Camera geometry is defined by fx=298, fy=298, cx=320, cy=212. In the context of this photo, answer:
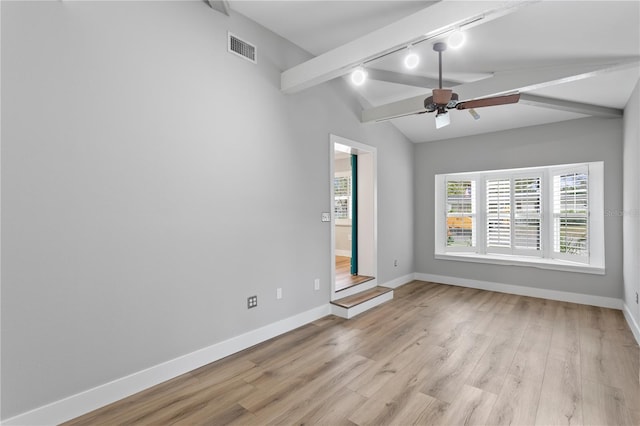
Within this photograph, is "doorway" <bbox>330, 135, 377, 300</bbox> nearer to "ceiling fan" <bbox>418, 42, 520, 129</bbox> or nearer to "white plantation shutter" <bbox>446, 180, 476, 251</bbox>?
"ceiling fan" <bbox>418, 42, 520, 129</bbox>

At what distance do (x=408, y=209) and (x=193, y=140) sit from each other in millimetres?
4446

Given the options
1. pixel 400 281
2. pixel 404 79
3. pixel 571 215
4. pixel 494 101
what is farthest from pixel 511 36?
pixel 400 281

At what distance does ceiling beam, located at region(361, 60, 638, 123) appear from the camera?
2.97m

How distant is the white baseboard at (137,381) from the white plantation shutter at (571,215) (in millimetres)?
4615

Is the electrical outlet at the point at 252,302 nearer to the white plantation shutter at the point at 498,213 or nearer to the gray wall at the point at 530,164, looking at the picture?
the gray wall at the point at 530,164

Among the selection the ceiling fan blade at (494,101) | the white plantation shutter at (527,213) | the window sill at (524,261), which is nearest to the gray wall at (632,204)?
the window sill at (524,261)

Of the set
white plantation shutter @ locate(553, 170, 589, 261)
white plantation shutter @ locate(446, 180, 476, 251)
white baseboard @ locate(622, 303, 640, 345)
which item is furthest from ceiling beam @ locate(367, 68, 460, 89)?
white baseboard @ locate(622, 303, 640, 345)

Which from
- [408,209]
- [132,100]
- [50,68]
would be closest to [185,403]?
[132,100]

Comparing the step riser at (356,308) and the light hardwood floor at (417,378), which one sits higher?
the step riser at (356,308)

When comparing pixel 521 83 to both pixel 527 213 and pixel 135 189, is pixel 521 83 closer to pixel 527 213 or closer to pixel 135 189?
pixel 527 213

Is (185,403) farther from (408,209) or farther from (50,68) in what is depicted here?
(408,209)

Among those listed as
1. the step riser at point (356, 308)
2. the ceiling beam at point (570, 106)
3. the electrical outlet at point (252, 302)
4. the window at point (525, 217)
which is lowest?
the step riser at point (356, 308)

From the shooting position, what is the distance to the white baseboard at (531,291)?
14.2ft

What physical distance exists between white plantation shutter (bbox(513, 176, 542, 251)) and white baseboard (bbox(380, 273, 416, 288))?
6.30 feet
